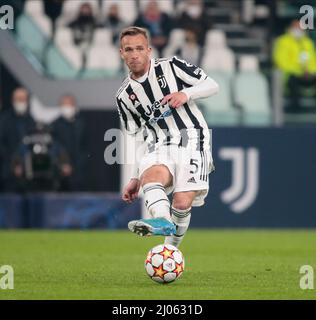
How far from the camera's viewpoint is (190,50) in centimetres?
1861

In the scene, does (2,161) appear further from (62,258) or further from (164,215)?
(164,215)

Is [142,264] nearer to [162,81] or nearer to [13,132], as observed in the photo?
[162,81]

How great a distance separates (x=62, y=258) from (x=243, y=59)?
29.3ft

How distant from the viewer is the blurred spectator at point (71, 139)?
16641 mm

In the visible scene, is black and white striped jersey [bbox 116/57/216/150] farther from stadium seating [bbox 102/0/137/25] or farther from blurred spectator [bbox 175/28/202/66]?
stadium seating [bbox 102/0/137/25]

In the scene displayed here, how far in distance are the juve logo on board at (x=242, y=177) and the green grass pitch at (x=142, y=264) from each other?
0.48 metres

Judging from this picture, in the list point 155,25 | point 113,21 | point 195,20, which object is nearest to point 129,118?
point 155,25

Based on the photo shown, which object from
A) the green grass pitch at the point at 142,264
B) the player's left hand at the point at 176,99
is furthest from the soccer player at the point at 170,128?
the green grass pitch at the point at 142,264

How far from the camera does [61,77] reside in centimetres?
1823

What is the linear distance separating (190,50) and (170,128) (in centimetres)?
931

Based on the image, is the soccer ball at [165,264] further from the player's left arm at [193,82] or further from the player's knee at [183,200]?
the player's left arm at [193,82]
